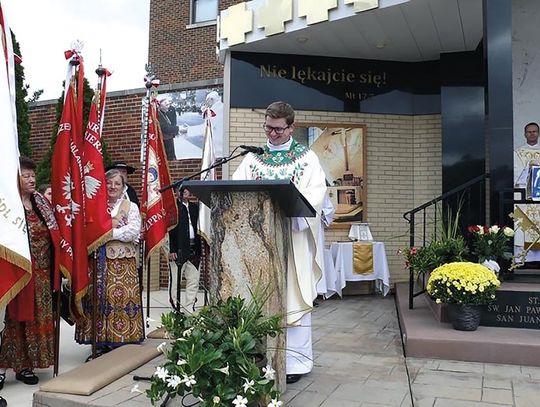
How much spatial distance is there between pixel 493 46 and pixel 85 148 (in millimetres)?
4044

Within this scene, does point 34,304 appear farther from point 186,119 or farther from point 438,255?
point 186,119

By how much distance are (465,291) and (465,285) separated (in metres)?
0.05

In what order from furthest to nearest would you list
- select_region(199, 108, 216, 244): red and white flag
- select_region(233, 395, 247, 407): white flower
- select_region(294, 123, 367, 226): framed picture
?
1. select_region(294, 123, 367, 226): framed picture
2. select_region(199, 108, 216, 244): red and white flag
3. select_region(233, 395, 247, 407): white flower

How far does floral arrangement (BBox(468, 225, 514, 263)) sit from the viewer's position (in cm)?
516

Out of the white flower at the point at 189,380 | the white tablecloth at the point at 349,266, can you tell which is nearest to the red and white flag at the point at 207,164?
the white tablecloth at the point at 349,266

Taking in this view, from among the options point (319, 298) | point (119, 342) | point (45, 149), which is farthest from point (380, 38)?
point (45, 149)

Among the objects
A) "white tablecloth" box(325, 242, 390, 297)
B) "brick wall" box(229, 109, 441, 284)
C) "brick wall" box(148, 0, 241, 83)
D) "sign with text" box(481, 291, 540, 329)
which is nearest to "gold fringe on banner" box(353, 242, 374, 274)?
"white tablecloth" box(325, 242, 390, 297)

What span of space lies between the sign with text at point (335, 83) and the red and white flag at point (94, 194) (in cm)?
383

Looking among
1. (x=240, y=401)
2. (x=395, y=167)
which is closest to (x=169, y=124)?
(x=395, y=167)

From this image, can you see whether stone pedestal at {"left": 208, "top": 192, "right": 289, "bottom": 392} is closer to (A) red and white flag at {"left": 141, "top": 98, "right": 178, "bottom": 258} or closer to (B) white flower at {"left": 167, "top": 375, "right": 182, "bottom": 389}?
(B) white flower at {"left": 167, "top": 375, "right": 182, "bottom": 389}

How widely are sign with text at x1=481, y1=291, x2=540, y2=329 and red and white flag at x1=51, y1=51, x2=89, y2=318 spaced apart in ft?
11.5

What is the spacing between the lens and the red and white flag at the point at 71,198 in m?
4.27

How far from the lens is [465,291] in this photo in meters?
4.51

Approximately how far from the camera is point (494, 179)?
5414 mm
